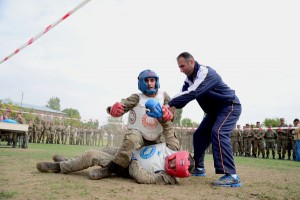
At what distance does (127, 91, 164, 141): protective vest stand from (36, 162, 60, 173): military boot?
4.39ft

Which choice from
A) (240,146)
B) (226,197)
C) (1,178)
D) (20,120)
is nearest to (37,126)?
(20,120)

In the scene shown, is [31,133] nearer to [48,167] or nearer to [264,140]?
[264,140]

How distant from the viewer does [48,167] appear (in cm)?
406

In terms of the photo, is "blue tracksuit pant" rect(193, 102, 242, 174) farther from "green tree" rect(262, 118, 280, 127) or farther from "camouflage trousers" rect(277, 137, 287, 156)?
"green tree" rect(262, 118, 280, 127)

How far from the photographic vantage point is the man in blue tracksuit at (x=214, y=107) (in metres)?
3.94

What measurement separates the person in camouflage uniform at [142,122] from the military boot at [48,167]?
786 millimetres

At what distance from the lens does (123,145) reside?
3.80m

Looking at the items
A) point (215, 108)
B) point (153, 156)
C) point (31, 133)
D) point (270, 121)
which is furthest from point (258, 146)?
point (270, 121)

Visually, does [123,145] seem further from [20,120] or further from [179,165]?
[20,120]

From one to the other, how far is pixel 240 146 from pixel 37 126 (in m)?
15.7

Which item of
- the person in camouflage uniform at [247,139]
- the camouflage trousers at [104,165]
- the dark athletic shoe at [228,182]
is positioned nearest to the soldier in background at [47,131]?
the person in camouflage uniform at [247,139]

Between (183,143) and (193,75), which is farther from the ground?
(193,75)

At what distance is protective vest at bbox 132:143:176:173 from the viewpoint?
3871 mm

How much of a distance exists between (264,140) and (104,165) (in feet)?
48.7
